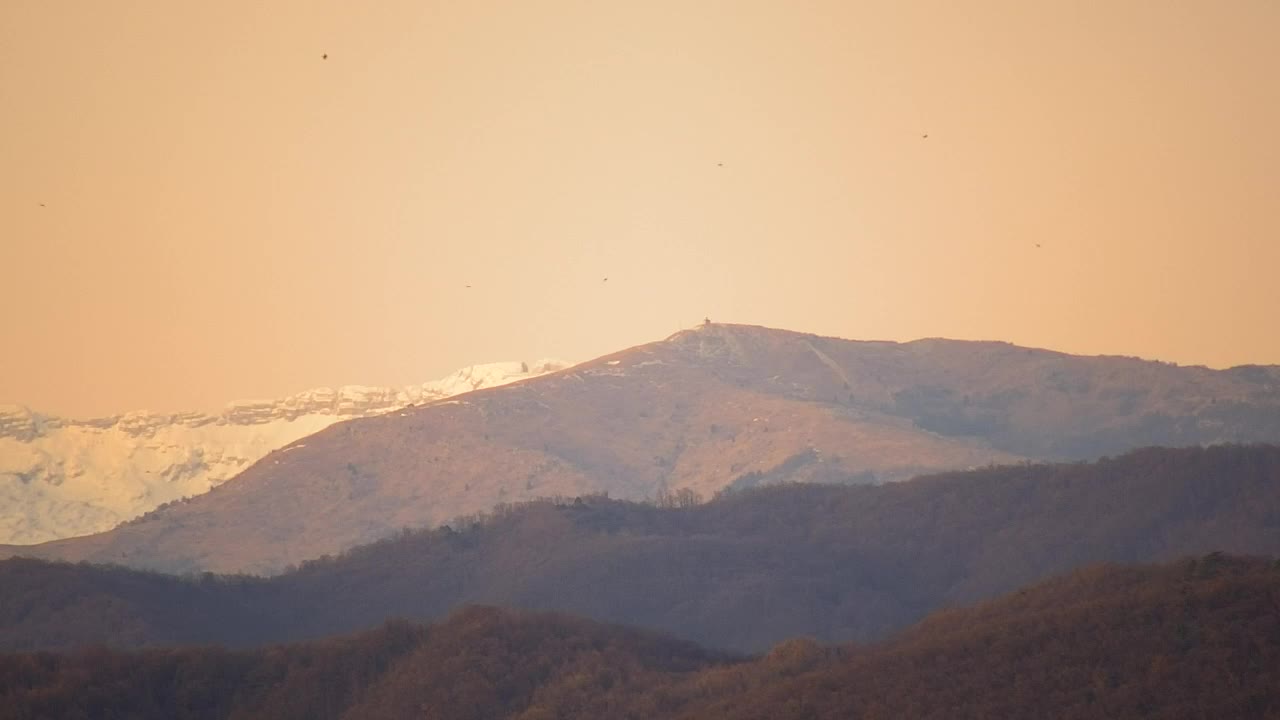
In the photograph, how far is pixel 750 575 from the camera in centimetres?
18150

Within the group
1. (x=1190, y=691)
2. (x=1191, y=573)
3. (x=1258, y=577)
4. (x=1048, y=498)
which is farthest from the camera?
(x=1048, y=498)

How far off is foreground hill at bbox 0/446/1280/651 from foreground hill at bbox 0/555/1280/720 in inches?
1827

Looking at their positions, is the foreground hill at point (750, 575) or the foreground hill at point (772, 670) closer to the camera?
the foreground hill at point (772, 670)

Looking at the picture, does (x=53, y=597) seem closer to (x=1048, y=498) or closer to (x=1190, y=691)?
(x=1048, y=498)

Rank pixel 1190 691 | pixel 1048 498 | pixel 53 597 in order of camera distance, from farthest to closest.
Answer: pixel 1048 498
pixel 53 597
pixel 1190 691

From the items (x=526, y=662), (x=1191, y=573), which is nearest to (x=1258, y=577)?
(x=1191, y=573)

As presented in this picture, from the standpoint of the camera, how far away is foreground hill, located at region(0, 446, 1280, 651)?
165250mm

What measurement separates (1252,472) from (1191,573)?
287ft

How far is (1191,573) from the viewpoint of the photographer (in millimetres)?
96438

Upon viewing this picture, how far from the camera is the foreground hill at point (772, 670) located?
268 feet

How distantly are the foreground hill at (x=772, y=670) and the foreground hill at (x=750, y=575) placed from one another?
46.4 metres

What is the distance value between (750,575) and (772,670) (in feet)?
268

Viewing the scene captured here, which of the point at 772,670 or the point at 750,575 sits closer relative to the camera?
the point at 772,670

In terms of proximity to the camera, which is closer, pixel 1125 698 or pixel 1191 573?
pixel 1125 698
